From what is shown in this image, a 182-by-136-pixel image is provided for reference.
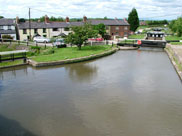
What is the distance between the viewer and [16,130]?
10.9 m

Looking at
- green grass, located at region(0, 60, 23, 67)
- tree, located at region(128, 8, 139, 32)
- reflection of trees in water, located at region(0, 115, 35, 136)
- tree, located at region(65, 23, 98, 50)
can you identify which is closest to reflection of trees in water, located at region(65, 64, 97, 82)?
green grass, located at region(0, 60, 23, 67)

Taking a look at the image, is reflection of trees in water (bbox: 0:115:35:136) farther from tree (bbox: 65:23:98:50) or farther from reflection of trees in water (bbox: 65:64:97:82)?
tree (bbox: 65:23:98:50)

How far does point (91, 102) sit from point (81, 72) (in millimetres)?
8960

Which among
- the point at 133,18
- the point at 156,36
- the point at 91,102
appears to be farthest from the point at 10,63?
the point at 133,18

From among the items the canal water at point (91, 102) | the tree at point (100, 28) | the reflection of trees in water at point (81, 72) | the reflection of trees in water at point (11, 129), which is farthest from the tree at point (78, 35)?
the reflection of trees in water at point (11, 129)

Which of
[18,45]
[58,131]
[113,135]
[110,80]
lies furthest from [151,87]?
[18,45]

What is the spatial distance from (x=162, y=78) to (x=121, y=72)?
4.57 meters

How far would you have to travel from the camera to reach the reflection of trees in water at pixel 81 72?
20734 millimetres

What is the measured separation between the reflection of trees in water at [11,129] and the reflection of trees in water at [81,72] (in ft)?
30.0

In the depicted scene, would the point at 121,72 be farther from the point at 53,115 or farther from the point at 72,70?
the point at 53,115

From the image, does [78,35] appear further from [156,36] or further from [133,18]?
[133,18]

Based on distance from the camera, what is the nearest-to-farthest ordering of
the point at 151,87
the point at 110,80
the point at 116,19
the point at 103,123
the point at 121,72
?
1. the point at 103,123
2. the point at 151,87
3. the point at 110,80
4. the point at 121,72
5. the point at 116,19

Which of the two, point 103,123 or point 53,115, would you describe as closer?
point 103,123

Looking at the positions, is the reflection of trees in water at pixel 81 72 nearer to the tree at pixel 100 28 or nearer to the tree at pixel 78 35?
the tree at pixel 78 35
